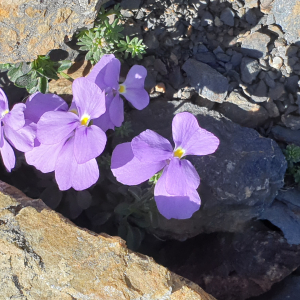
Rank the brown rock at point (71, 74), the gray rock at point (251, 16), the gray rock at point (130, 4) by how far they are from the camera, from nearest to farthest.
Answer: the brown rock at point (71, 74)
the gray rock at point (130, 4)
the gray rock at point (251, 16)

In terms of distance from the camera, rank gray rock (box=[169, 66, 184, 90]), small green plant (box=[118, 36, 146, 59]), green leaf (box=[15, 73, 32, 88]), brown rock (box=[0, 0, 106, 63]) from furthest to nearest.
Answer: gray rock (box=[169, 66, 184, 90]) < small green plant (box=[118, 36, 146, 59]) < green leaf (box=[15, 73, 32, 88]) < brown rock (box=[0, 0, 106, 63])

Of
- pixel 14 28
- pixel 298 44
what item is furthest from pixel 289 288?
pixel 14 28

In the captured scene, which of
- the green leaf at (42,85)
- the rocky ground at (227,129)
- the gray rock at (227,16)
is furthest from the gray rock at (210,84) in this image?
the green leaf at (42,85)

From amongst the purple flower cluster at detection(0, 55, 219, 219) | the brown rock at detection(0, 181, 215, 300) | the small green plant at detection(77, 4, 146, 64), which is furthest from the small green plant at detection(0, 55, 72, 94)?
the brown rock at detection(0, 181, 215, 300)

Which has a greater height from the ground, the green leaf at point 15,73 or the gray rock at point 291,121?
the green leaf at point 15,73

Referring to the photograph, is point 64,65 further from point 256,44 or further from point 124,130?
point 256,44

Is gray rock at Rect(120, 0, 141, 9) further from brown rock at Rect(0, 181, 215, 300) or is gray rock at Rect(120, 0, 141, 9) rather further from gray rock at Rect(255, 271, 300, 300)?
gray rock at Rect(255, 271, 300, 300)

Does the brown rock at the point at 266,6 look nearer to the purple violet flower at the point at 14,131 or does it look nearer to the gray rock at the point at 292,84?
the gray rock at the point at 292,84
